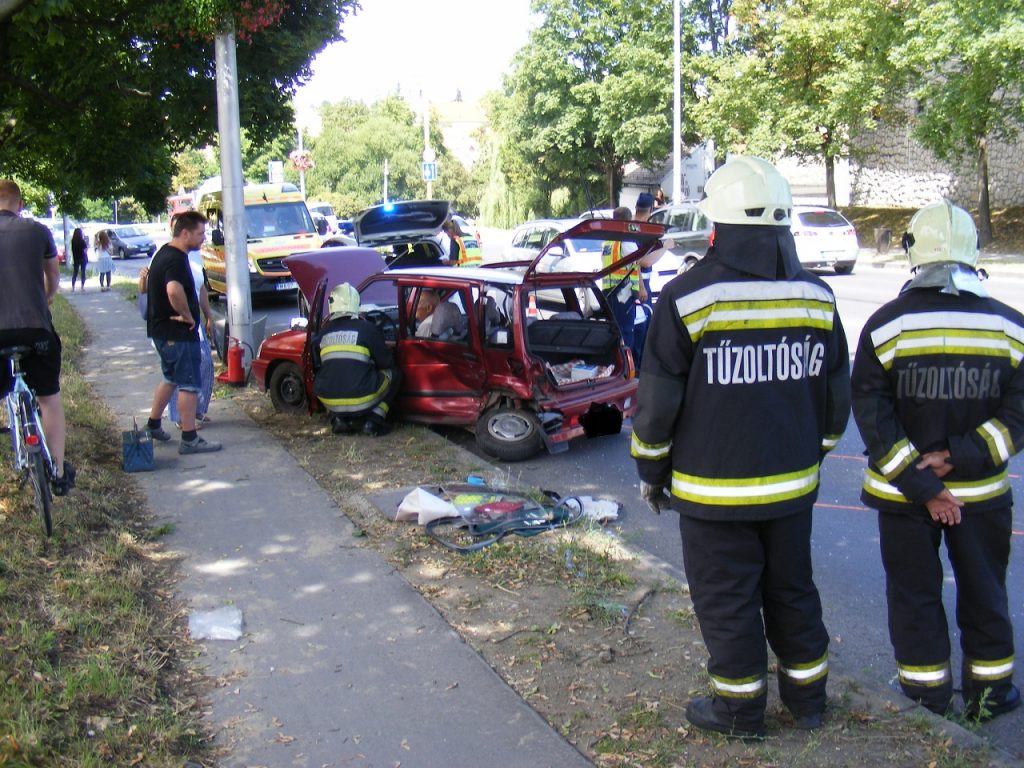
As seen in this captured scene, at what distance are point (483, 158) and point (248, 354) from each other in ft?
196

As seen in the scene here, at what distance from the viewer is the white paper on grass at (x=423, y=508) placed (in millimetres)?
6141

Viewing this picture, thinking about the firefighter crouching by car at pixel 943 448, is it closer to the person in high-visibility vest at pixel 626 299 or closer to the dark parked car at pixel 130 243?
the person in high-visibility vest at pixel 626 299

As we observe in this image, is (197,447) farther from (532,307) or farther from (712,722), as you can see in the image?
(712,722)

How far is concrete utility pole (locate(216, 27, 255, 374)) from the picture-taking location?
1080 cm

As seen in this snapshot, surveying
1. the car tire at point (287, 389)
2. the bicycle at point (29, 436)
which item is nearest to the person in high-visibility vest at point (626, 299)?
the car tire at point (287, 389)

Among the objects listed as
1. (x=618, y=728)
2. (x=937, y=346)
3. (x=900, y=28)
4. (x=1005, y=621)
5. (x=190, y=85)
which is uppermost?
(x=900, y=28)

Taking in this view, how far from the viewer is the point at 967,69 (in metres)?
25.5

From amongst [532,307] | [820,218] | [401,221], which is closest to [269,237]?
[401,221]

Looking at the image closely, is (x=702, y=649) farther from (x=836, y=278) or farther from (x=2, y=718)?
(x=836, y=278)

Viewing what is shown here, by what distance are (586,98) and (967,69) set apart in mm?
21538

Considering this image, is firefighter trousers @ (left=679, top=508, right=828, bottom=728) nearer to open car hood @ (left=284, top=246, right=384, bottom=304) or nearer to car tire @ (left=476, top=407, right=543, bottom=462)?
car tire @ (left=476, top=407, right=543, bottom=462)

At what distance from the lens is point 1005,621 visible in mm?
3893

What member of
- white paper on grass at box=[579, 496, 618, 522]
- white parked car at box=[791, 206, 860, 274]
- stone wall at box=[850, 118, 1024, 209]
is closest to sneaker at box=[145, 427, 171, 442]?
white paper on grass at box=[579, 496, 618, 522]

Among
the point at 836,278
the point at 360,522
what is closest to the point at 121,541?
the point at 360,522
